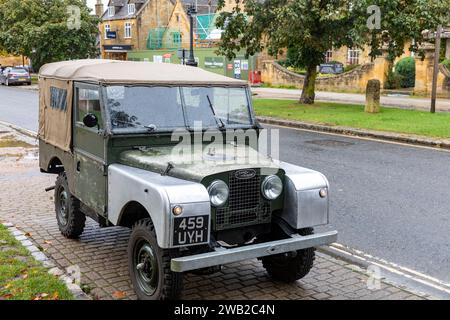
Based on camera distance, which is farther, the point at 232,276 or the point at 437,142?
the point at 437,142

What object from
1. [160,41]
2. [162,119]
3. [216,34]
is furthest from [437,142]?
[160,41]

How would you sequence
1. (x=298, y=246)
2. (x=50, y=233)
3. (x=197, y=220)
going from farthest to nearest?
(x=50, y=233)
(x=298, y=246)
(x=197, y=220)

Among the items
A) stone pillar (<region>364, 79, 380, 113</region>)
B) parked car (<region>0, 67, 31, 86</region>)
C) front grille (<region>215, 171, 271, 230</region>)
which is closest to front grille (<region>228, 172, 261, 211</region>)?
front grille (<region>215, 171, 271, 230</region>)

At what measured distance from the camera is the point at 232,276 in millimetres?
5617

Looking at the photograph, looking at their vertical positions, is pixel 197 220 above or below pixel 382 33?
below

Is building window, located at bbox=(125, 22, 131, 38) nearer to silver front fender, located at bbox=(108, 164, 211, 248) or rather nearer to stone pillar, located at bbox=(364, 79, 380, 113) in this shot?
stone pillar, located at bbox=(364, 79, 380, 113)

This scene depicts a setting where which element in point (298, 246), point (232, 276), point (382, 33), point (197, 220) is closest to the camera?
point (197, 220)

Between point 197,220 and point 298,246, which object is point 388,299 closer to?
point 298,246

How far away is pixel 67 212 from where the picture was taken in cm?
672

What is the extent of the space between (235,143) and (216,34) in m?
46.7

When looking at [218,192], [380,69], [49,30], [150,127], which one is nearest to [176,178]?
[218,192]

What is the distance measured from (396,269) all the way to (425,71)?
77.5 ft

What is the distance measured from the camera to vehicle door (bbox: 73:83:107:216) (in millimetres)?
5538

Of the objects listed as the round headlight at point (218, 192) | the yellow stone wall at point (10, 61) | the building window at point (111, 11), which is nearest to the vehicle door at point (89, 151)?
the round headlight at point (218, 192)
